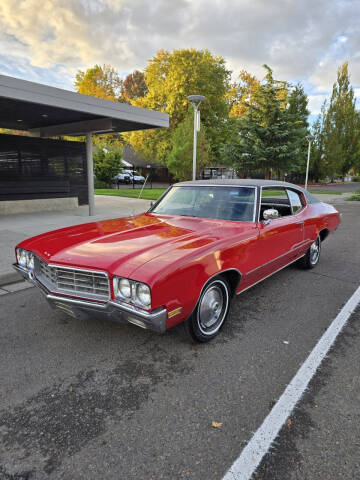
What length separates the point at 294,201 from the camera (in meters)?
5.05

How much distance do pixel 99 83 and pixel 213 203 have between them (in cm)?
4135

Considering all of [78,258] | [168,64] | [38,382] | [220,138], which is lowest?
[38,382]

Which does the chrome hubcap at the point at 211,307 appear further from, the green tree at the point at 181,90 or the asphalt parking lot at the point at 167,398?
the green tree at the point at 181,90

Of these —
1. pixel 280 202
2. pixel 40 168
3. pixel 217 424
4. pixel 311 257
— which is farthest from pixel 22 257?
pixel 40 168

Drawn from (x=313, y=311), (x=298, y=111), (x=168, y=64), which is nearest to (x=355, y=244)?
(x=313, y=311)

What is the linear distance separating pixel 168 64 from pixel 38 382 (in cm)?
3397

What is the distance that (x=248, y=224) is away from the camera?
3.73 meters

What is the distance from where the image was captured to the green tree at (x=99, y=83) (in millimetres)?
36500

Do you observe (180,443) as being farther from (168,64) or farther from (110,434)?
(168,64)

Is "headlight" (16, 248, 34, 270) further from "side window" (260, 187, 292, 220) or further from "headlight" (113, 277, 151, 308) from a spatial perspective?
"side window" (260, 187, 292, 220)

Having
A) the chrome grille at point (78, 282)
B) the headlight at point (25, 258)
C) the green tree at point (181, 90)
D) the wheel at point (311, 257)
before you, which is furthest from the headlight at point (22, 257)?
the green tree at point (181, 90)

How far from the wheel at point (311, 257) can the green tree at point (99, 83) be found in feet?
A: 116

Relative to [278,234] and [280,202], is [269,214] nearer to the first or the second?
[278,234]

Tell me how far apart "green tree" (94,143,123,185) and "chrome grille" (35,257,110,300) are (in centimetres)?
2312
